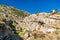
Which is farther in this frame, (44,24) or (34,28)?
(34,28)

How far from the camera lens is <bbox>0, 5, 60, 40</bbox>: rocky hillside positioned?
5707 cm

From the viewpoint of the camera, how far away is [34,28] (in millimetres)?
66312

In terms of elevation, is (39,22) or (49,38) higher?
(39,22)

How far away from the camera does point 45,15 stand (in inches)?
2670

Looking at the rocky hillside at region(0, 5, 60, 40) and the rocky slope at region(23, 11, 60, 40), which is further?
the rocky slope at region(23, 11, 60, 40)

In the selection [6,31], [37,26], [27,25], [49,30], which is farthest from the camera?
[27,25]

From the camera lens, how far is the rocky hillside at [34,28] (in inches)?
2247

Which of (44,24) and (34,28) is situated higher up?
(44,24)

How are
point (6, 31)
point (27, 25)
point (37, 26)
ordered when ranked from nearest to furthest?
point (6, 31) → point (37, 26) → point (27, 25)

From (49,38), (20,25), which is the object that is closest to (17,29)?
(20,25)

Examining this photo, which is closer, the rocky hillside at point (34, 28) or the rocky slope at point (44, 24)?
the rocky hillside at point (34, 28)

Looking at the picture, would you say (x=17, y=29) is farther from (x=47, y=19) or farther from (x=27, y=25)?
(x=47, y=19)

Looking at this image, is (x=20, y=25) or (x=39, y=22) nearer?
(x=39, y=22)

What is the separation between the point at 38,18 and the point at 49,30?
7213mm
